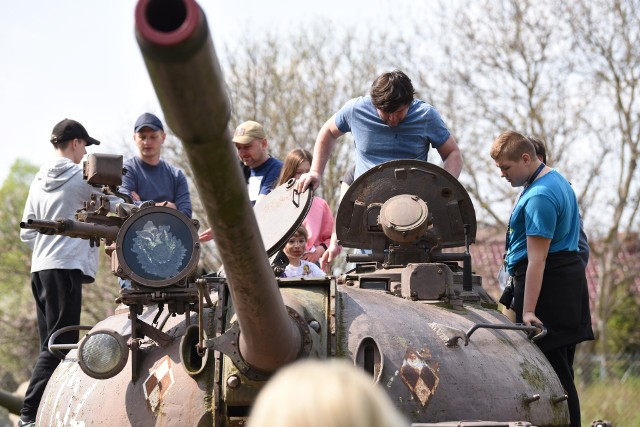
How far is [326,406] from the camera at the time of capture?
260 centimetres

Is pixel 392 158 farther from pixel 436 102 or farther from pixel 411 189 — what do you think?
pixel 436 102

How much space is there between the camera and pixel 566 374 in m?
7.64

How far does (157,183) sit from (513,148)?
2772 mm

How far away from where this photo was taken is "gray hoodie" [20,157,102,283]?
883 cm

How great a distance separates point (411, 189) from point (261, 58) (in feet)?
65.8

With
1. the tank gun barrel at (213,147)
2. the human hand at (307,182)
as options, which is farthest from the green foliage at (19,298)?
the tank gun barrel at (213,147)

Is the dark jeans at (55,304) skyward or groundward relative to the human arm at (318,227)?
groundward

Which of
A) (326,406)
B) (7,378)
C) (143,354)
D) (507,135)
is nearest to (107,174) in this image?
(143,354)

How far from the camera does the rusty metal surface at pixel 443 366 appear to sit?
6043 millimetres

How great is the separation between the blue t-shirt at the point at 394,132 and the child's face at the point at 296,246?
0.80 metres

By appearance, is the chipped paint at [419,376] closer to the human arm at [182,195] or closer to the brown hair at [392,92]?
the brown hair at [392,92]

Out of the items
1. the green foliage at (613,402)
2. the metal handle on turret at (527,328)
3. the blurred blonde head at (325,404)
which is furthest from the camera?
the green foliage at (613,402)

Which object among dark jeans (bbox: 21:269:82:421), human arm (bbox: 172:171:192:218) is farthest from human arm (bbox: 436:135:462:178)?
dark jeans (bbox: 21:269:82:421)

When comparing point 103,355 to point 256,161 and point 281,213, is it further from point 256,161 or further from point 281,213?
point 256,161
